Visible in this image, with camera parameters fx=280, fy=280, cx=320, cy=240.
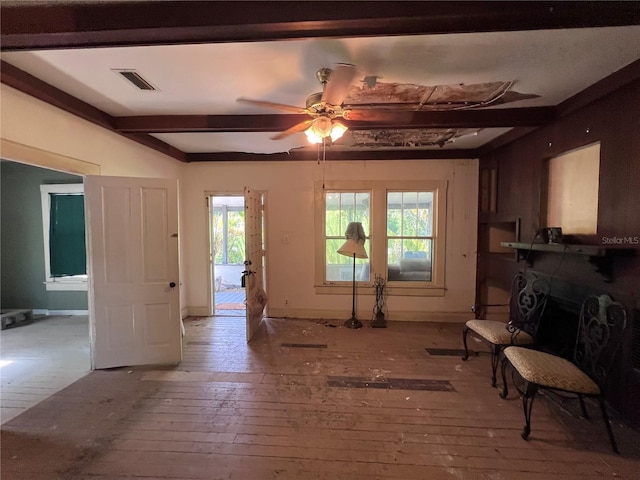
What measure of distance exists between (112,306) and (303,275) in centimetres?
251

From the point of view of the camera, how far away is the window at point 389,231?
14.4 ft

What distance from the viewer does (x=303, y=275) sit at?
15.0ft

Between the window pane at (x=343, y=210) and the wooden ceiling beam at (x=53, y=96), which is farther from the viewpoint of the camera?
the window pane at (x=343, y=210)

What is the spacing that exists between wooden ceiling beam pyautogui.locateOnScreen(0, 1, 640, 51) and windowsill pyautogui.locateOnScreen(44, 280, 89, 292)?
14.3ft

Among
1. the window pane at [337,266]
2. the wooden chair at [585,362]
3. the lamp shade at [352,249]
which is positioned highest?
the lamp shade at [352,249]

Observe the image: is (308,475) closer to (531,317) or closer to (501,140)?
(531,317)

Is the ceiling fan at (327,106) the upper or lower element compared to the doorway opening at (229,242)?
upper

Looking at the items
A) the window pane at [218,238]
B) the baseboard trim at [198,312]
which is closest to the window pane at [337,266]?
the baseboard trim at [198,312]

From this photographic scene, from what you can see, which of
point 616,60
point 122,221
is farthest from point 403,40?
point 122,221

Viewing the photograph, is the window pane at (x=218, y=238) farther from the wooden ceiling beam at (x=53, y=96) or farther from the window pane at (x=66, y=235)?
the wooden ceiling beam at (x=53, y=96)

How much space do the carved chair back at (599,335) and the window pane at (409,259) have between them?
2.23m

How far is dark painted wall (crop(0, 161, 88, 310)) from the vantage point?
4.62 metres

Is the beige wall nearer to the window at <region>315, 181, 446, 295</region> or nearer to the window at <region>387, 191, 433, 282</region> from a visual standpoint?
the window at <region>315, 181, 446, 295</region>

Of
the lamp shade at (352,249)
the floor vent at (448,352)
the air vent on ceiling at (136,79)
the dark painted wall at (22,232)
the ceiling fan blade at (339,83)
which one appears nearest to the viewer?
the ceiling fan blade at (339,83)
